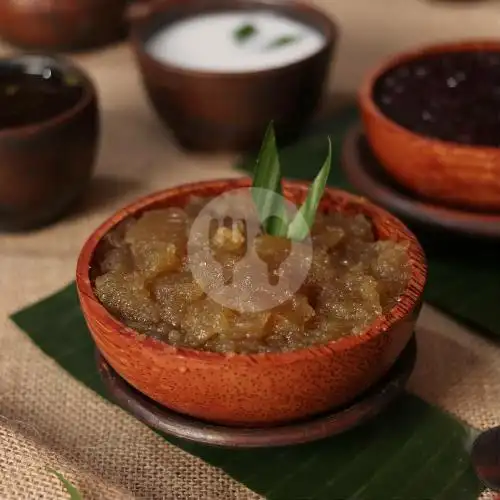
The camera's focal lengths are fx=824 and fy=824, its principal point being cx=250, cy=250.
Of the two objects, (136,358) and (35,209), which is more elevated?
(136,358)

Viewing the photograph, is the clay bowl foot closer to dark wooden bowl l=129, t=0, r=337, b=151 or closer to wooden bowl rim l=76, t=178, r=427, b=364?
wooden bowl rim l=76, t=178, r=427, b=364

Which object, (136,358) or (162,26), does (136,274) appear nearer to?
(136,358)

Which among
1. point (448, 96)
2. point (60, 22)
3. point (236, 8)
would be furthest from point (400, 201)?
point (60, 22)

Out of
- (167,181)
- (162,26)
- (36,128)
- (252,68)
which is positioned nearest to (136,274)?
(36,128)

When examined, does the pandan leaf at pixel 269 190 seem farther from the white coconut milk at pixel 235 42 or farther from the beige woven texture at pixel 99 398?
the white coconut milk at pixel 235 42

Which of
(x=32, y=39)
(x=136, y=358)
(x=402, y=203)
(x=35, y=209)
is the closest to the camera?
(x=136, y=358)

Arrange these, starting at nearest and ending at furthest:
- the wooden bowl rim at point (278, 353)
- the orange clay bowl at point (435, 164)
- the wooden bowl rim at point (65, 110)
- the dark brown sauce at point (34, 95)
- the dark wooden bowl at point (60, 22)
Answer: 1. the wooden bowl rim at point (278, 353)
2. the orange clay bowl at point (435, 164)
3. the wooden bowl rim at point (65, 110)
4. the dark brown sauce at point (34, 95)
5. the dark wooden bowl at point (60, 22)

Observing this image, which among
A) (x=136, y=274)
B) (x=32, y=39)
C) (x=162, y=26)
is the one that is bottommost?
(x=32, y=39)

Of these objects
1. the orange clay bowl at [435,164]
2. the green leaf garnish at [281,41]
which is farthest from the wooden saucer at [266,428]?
the green leaf garnish at [281,41]
